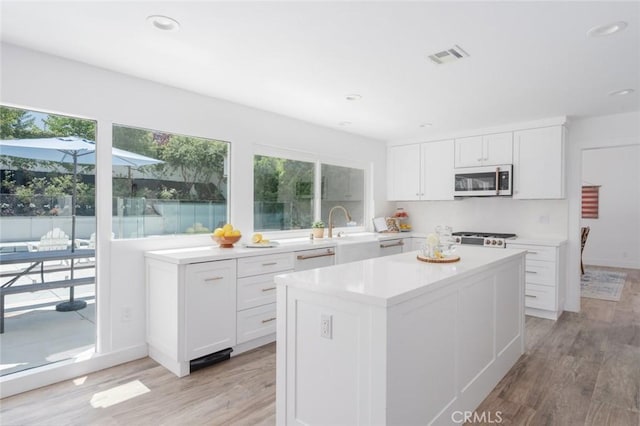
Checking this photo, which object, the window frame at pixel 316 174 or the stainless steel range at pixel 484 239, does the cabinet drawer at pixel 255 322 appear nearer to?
the window frame at pixel 316 174

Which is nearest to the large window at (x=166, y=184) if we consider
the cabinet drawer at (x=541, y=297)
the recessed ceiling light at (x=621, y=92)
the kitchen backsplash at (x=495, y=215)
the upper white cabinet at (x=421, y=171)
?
the upper white cabinet at (x=421, y=171)

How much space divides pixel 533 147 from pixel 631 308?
2406 millimetres

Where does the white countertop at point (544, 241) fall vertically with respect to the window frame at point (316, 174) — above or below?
below

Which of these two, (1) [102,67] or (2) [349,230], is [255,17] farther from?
(2) [349,230]

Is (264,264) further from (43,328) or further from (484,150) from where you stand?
(484,150)

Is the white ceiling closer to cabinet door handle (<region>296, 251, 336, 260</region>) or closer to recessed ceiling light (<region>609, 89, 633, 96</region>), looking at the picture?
recessed ceiling light (<region>609, 89, 633, 96</region>)

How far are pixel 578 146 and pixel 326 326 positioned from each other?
168 inches

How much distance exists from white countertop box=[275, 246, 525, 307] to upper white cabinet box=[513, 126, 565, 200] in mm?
2269

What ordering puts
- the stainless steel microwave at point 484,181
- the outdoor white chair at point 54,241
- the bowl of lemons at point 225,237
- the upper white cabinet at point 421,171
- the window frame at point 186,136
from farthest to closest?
the upper white cabinet at point 421,171, the stainless steel microwave at point 484,181, the bowl of lemons at point 225,237, the window frame at point 186,136, the outdoor white chair at point 54,241

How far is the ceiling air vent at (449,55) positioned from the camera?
239 cm

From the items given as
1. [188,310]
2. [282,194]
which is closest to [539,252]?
[282,194]

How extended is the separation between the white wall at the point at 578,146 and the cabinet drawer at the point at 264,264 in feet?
11.4

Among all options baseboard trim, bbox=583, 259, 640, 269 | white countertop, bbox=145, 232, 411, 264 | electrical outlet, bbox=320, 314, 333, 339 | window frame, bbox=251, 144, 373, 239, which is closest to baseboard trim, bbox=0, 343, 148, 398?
→ white countertop, bbox=145, 232, 411, 264

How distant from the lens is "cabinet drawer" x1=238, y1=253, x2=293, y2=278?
121 inches
